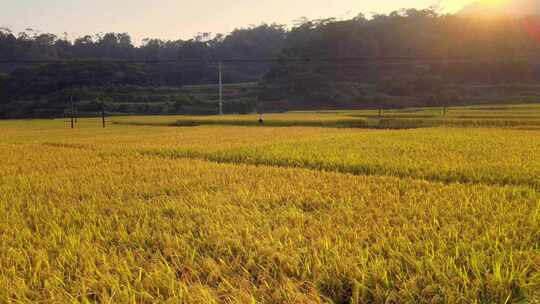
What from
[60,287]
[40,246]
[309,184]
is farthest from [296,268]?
[309,184]

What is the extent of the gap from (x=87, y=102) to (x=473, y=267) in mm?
62419

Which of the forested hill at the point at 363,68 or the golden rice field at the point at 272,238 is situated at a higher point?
the forested hill at the point at 363,68

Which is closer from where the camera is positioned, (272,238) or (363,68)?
(272,238)

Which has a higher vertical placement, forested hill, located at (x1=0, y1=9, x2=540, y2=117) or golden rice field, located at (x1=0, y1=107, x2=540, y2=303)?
forested hill, located at (x1=0, y1=9, x2=540, y2=117)

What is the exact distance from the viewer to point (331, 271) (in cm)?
242

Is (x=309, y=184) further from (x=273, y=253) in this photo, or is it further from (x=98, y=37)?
(x=98, y=37)

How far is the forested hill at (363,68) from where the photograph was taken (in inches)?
2279

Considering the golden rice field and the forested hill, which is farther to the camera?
the forested hill

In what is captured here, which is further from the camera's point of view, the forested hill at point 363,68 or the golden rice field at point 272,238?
the forested hill at point 363,68

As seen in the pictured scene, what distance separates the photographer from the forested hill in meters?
57.9

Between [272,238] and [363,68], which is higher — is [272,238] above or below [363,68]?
below

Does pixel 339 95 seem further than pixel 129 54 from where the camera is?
No

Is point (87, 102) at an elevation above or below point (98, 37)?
below

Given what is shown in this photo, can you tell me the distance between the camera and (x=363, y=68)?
230ft
